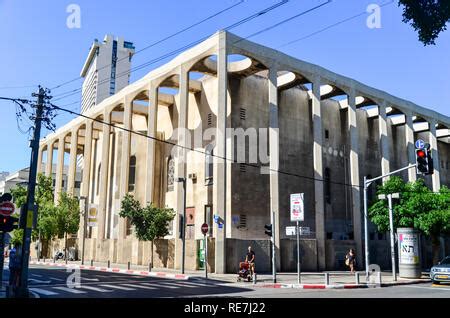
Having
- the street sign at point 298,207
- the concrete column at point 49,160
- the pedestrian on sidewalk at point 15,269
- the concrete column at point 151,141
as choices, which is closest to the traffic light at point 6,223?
the pedestrian on sidewalk at point 15,269

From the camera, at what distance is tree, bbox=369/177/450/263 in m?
30.6

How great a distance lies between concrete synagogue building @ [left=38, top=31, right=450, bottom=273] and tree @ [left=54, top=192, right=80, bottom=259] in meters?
1.86

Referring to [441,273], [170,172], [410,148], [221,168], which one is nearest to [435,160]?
[410,148]

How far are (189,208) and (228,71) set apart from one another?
36.8 ft

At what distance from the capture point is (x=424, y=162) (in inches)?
666

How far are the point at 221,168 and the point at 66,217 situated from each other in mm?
23394

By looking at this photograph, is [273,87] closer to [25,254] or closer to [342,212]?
[342,212]

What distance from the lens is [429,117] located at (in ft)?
152

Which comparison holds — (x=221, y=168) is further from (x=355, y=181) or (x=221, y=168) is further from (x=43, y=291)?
(x=43, y=291)

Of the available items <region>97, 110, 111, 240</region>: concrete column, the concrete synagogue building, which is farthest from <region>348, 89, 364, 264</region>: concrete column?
<region>97, 110, 111, 240</region>: concrete column

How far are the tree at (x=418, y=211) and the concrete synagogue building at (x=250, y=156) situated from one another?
4086 millimetres

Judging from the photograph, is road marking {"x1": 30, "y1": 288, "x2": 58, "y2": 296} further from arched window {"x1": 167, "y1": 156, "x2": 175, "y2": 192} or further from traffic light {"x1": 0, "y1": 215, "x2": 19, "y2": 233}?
arched window {"x1": 167, "y1": 156, "x2": 175, "y2": 192}

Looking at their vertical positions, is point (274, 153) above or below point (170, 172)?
above

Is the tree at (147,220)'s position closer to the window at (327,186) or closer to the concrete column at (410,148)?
the window at (327,186)
